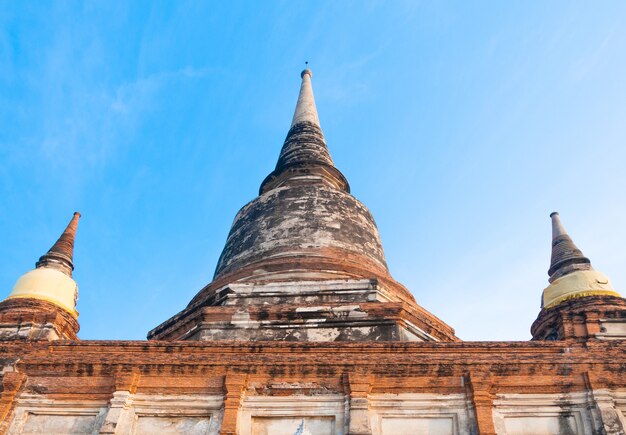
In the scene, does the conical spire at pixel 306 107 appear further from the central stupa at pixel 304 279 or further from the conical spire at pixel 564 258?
the conical spire at pixel 564 258

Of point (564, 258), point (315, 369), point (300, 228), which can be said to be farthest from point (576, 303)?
point (300, 228)

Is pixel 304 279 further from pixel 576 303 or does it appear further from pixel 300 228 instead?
pixel 576 303

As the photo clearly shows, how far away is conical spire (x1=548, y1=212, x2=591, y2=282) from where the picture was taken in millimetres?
13633

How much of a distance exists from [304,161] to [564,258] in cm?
819

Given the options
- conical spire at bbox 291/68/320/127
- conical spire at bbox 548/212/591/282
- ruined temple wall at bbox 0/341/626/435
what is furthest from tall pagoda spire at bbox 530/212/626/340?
conical spire at bbox 291/68/320/127

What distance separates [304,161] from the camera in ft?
64.9

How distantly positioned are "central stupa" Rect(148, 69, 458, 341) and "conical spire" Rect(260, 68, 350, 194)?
0.13ft

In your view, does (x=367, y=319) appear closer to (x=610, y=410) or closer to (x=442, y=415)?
(x=442, y=415)

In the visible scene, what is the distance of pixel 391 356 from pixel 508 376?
162cm

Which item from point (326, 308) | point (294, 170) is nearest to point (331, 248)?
point (326, 308)

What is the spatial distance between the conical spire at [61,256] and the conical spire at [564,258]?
31.0ft

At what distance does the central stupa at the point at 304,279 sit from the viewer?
12289 millimetres

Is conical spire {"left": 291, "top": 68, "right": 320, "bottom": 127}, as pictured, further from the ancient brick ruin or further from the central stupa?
the ancient brick ruin

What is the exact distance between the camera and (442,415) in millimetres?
9367
